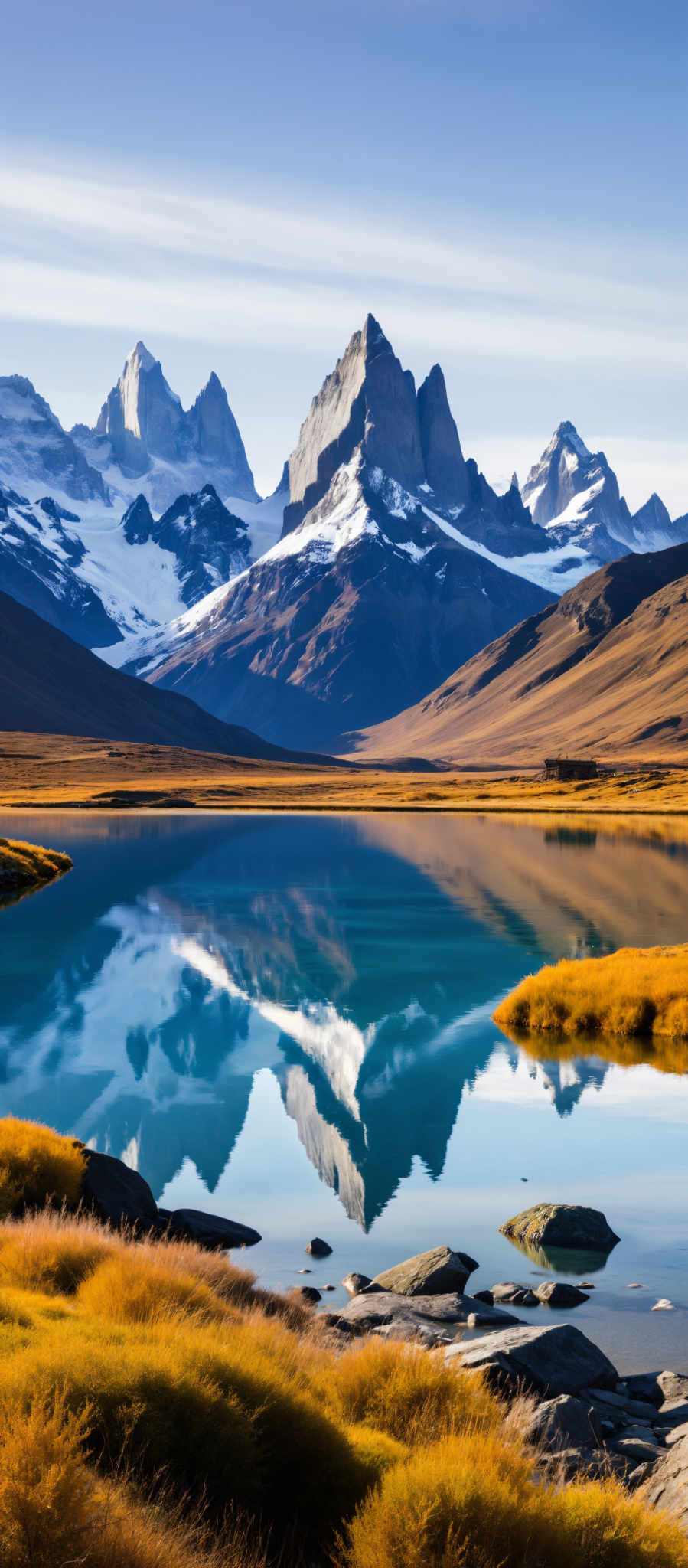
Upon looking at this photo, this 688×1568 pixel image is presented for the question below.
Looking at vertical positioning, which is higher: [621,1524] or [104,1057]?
[621,1524]

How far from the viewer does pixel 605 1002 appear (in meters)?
29.0

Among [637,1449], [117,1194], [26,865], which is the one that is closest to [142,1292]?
[637,1449]

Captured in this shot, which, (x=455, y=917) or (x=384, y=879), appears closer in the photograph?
(x=455, y=917)

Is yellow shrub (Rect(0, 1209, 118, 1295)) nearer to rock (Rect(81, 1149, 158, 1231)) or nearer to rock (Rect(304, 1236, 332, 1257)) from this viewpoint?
rock (Rect(81, 1149, 158, 1231))

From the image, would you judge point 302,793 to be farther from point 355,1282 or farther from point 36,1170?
point 355,1282

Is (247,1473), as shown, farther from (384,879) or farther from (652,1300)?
(384,879)

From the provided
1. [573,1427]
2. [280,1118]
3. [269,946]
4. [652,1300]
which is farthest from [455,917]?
[573,1427]

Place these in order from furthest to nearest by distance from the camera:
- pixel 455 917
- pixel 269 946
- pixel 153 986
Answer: pixel 455 917 → pixel 269 946 → pixel 153 986

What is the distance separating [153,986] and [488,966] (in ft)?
34.9

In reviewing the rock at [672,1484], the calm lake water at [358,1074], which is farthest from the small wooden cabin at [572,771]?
the rock at [672,1484]

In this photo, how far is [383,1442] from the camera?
8328 millimetres

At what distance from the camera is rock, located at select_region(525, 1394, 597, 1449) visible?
9500 millimetres

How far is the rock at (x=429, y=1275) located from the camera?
13930mm

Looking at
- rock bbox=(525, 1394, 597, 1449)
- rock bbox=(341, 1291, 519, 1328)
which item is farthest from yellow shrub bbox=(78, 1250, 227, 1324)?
rock bbox=(525, 1394, 597, 1449)
